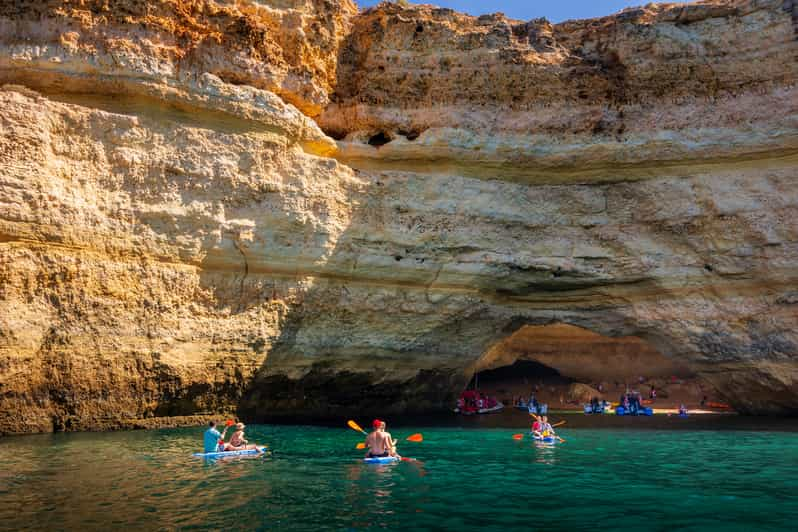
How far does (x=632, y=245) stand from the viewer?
17922 millimetres

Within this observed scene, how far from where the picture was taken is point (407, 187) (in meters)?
17.6

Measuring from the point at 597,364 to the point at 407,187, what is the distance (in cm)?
1541

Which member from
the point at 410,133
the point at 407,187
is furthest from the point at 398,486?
the point at 410,133

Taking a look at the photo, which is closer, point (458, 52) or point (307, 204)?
point (307, 204)

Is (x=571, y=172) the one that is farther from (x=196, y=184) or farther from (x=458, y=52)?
(x=196, y=184)

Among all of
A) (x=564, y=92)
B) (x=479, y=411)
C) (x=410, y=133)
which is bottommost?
(x=479, y=411)

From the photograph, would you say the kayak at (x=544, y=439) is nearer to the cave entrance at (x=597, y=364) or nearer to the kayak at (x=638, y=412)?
the kayak at (x=638, y=412)

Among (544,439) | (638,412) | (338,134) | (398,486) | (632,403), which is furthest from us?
(632,403)

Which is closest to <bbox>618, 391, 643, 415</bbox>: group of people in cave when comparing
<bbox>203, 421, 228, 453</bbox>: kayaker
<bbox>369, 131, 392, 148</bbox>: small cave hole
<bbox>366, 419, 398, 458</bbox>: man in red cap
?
<bbox>369, 131, 392, 148</bbox>: small cave hole

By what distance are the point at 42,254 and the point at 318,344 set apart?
7173 millimetres

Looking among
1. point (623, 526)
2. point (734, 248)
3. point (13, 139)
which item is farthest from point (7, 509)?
point (734, 248)

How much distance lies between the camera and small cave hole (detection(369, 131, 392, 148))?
18.2 metres

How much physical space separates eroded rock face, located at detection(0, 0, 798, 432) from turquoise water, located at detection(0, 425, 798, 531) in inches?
149

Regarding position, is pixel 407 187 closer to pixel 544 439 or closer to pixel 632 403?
pixel 544 439
